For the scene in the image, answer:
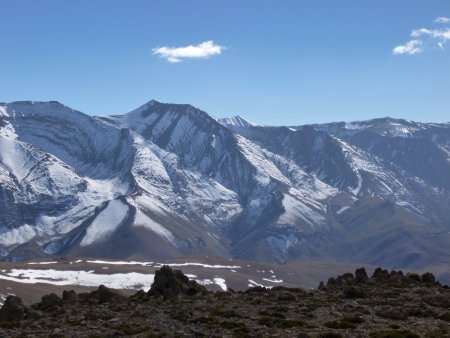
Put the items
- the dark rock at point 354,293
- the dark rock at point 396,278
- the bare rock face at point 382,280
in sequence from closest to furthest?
the dark rock at point 354,293
the bare rock face at point 382,280
the dark rock at point 396,278

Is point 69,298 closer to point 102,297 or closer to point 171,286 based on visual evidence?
point 102,297

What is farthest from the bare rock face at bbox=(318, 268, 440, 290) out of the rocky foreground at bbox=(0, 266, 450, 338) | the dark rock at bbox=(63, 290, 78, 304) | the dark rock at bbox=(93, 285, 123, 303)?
the dark rock at bbox=(63, 290, 78, 304)

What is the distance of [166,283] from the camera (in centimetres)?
7219

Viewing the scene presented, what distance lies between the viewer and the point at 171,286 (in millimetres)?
71250

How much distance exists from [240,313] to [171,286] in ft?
64.3

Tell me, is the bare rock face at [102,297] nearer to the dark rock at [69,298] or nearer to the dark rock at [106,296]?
the dark rock at [106,296]

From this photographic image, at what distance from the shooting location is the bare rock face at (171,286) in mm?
69750

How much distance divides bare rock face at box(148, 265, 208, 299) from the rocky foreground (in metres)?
0.12

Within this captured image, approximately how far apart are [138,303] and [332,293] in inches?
724

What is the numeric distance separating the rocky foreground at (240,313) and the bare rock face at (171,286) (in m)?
0.12

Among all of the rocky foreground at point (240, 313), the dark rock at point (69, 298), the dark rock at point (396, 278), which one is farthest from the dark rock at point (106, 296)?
the dark rock at point (396, 278)

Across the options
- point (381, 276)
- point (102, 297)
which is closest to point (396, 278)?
point (381, 276)

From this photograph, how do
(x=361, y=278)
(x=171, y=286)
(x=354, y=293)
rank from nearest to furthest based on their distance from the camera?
1. (x=354, y=293)
2. (x=171, y=286)
3. (x=361, y=278)

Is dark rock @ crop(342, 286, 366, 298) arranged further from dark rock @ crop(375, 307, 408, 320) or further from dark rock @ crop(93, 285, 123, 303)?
dark rock @ crop(93, 285, 123, 303)
